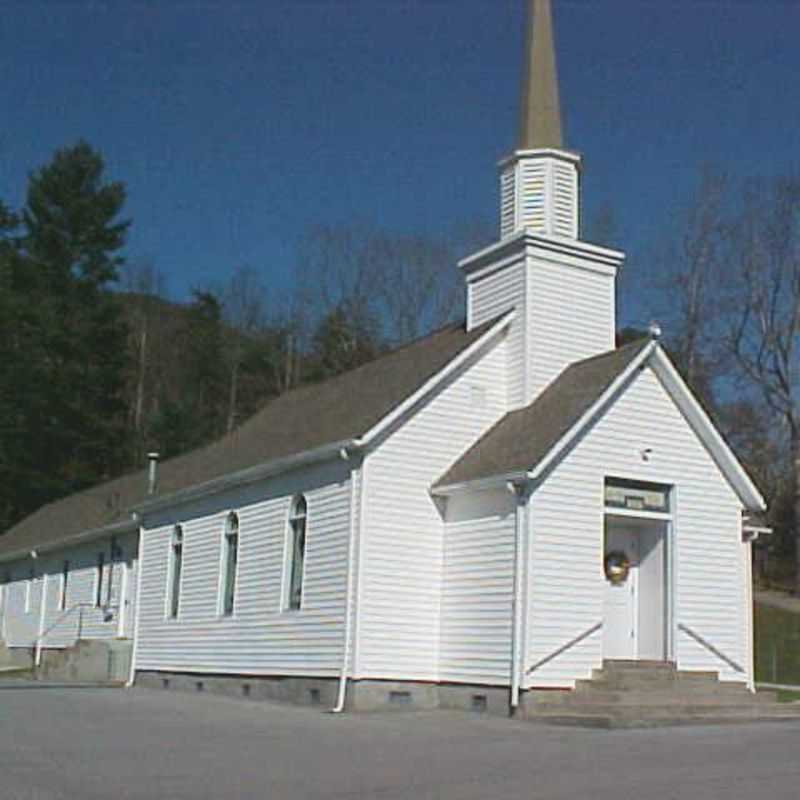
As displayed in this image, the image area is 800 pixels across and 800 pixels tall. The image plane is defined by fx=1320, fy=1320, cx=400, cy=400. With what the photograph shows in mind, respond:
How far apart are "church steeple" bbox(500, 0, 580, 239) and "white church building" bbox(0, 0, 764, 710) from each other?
4 centimetres

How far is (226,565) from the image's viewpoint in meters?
27.2

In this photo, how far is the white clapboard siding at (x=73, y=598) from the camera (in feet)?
112

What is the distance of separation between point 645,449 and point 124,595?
16328 mm

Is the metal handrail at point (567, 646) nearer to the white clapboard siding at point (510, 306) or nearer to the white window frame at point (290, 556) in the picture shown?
the white clapboard siding at point (510, 306)

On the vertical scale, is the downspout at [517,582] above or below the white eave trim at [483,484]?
below

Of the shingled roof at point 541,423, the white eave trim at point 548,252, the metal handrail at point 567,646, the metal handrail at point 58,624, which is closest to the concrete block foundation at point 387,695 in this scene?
Answer: the metal handrail at point 567,646

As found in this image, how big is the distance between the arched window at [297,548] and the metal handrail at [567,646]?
523 centimetres

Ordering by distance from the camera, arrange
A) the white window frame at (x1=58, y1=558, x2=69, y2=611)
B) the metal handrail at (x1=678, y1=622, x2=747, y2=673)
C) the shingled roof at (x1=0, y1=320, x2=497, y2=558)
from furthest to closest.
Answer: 1. the white window frame at (x1=58, y1=558, x2=69, y2=611)
2. the shingled roof at (x1=0, y1=320, x2=497, y2=558)
3. the metal handrail at (x1=678, y1=622, x2=747, y2=673)

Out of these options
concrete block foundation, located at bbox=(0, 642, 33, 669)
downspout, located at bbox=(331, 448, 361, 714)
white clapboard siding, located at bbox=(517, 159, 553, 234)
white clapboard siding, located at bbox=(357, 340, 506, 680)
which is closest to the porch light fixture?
white clapboard siding, located at bbox=(357, 340, 506, 680)

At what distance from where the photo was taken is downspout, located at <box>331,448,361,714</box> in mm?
21422

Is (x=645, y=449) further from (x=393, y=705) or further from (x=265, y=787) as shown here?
(x=265, y=787)

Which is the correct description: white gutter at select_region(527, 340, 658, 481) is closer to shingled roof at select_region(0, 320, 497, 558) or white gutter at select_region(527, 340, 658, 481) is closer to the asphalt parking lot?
shingled roof at select_region(0, 320, 497, 558)

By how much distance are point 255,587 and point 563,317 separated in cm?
781

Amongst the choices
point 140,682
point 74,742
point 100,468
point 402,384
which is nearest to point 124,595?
point 140,682
